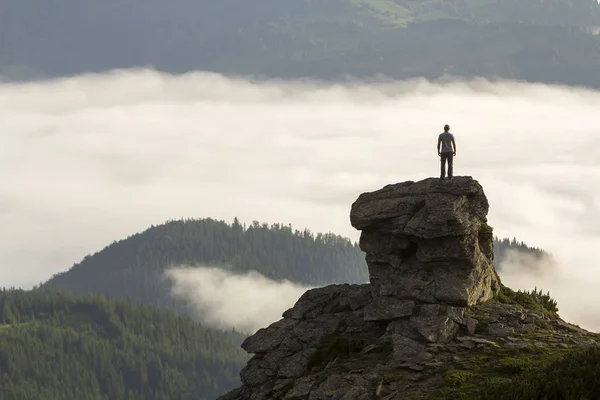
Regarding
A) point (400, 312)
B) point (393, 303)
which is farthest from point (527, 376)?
point (393, 303)

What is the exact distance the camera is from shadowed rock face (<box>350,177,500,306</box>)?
68562 millimetres

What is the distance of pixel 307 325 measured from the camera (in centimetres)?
7206

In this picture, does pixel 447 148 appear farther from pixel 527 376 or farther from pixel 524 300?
pixel 527 376

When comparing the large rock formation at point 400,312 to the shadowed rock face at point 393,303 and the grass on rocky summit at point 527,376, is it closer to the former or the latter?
the shadowed rock face at point 393,303

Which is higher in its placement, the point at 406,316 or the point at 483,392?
the point at 406,316

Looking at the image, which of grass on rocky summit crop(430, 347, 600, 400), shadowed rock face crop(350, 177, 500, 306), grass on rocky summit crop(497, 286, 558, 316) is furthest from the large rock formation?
grass on rocky summit crop(430, 347, 600, 400)

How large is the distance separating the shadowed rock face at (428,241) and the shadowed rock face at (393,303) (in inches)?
2.5

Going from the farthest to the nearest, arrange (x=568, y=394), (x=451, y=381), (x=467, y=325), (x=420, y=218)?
1. (x=420, y=218)
2. (x=467, y=325)
3. (x=451, y=381)
4. (x=568, y=394)

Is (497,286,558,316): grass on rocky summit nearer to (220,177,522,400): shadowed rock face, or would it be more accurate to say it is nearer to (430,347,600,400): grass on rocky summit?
(220,177,522,400): shadowed rock face

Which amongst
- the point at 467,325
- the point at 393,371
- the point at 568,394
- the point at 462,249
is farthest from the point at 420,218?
the point at 568,394

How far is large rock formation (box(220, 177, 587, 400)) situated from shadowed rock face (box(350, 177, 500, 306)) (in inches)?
2.5

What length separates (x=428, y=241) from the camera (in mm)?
69688

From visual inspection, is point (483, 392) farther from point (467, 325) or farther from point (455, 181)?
point (455, 181)

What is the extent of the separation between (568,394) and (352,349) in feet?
54.5
